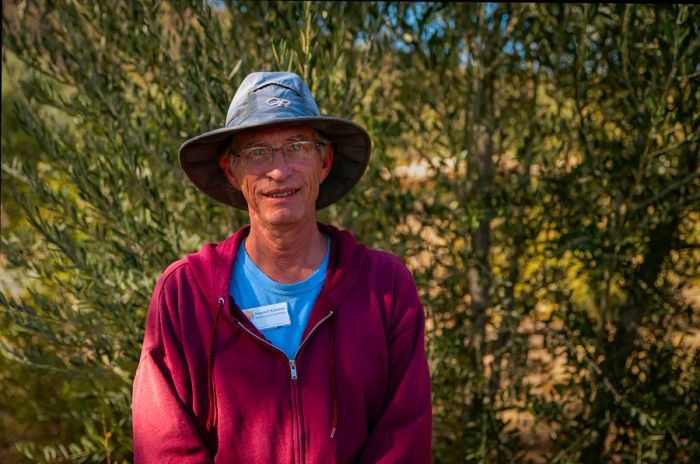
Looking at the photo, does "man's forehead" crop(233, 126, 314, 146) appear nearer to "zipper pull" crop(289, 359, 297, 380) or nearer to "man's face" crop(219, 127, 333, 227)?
"man's face" crop(219, 127, 333, 227)

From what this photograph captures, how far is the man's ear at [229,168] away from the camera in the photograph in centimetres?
269

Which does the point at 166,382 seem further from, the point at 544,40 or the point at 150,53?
the point at 544,40

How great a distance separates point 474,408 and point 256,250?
2124 mm

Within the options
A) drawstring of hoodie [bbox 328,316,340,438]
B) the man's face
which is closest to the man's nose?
the man's face

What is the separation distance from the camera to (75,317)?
149 inches

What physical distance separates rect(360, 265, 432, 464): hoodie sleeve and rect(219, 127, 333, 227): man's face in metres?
0.43

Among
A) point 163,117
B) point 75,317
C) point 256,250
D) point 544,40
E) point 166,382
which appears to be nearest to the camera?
point 166,382

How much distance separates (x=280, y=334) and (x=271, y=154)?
1.93ft

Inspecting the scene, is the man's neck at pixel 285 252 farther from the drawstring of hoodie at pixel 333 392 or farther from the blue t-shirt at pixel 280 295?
the drawstring of hoodie at pixel 333 392

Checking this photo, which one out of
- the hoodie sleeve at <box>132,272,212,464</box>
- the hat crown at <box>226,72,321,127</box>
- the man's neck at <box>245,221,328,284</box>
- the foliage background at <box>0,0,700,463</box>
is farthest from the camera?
Result: the foliage background at <box>0,0,700,463</box>

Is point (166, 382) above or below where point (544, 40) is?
below

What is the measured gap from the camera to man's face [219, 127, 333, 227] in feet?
8.32

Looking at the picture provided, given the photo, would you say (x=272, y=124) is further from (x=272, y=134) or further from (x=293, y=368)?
(x=293, y=368)

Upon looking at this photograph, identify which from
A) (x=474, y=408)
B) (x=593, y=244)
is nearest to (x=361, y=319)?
(x=593, y=244)
